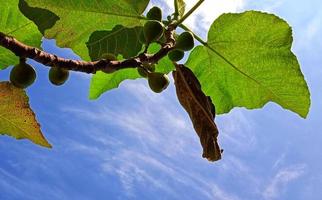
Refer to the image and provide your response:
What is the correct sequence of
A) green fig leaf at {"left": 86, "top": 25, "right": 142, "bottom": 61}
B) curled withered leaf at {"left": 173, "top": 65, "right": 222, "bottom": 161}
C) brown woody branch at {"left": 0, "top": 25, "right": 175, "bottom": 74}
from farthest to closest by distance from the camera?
green fig leaf at {"left": 86, "top": 25, "right": 142, "bottom": 61}
curled withered leaf at {"left": 173, "top": 65, "right": 222, "bottom": 161}
brown woody branch at {"left": 0, "top": 25, "right": 175, "bottom": 74}

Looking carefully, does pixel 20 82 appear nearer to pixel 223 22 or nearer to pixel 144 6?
pixel 144 6

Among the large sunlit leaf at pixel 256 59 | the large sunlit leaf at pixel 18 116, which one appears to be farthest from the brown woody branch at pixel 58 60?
the large sunlit leaf at pixel 256 59

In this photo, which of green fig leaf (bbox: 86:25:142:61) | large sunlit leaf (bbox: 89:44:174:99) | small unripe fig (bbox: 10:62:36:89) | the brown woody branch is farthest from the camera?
large sunlit leaf (bbox: 89:44:174:99)

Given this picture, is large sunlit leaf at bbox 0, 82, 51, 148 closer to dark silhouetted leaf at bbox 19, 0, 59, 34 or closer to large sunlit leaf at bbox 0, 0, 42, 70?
large sunlit leaf at bbox 0, 0, 42, 70

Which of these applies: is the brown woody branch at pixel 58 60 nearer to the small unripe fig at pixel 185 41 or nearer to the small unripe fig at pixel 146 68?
the small unripe fig at pixel 146 68

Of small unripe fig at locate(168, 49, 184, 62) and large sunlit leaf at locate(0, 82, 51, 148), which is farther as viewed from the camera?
small unripe fig at locate(168, 49, 184, 62)

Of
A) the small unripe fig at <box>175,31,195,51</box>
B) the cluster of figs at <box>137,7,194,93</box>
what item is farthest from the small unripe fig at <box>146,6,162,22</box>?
the small unripe fig at <box>175,31,195,51</box>

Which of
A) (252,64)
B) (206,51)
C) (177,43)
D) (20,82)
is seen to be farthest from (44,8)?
(252,64)
